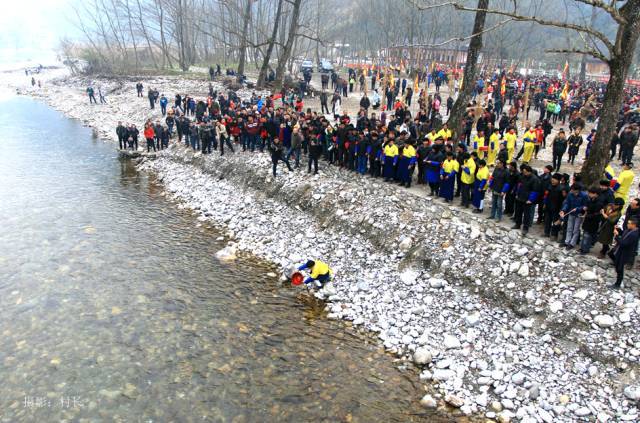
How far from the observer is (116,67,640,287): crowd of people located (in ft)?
31.9

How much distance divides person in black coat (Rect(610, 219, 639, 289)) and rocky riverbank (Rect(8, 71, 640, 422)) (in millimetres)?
411

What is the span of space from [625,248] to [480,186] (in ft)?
12.9

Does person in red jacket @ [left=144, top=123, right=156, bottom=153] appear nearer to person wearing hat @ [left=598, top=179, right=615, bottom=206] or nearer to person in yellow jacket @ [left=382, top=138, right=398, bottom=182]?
person in yellow jacket @ [left=382, top=138, right=398, bottom=182]

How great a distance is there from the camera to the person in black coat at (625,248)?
27.8 ft

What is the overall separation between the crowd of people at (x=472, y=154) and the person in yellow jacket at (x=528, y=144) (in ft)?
0.13

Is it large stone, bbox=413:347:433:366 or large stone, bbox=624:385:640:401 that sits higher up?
large stone, bbox=624:385:640:401

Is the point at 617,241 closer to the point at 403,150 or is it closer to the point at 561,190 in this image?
the point at 561,190

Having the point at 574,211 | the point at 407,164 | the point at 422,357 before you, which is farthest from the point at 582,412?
the point at 407,164

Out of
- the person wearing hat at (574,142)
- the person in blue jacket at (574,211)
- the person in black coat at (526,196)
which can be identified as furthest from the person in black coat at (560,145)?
the person in blue jacket at (574,211)

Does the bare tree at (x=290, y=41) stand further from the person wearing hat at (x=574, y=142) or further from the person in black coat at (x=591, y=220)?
the person in black coat at (x=591, y=220)

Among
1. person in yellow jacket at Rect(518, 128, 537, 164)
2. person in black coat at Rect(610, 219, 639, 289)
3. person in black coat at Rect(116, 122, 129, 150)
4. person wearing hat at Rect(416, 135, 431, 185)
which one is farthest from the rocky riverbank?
person in black coat at Rect(116, 122, 129, 150)

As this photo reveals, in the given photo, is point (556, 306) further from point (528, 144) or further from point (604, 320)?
point (528, 144)

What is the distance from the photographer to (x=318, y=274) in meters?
11.4

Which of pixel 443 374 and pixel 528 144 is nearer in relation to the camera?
pixel 443 374
